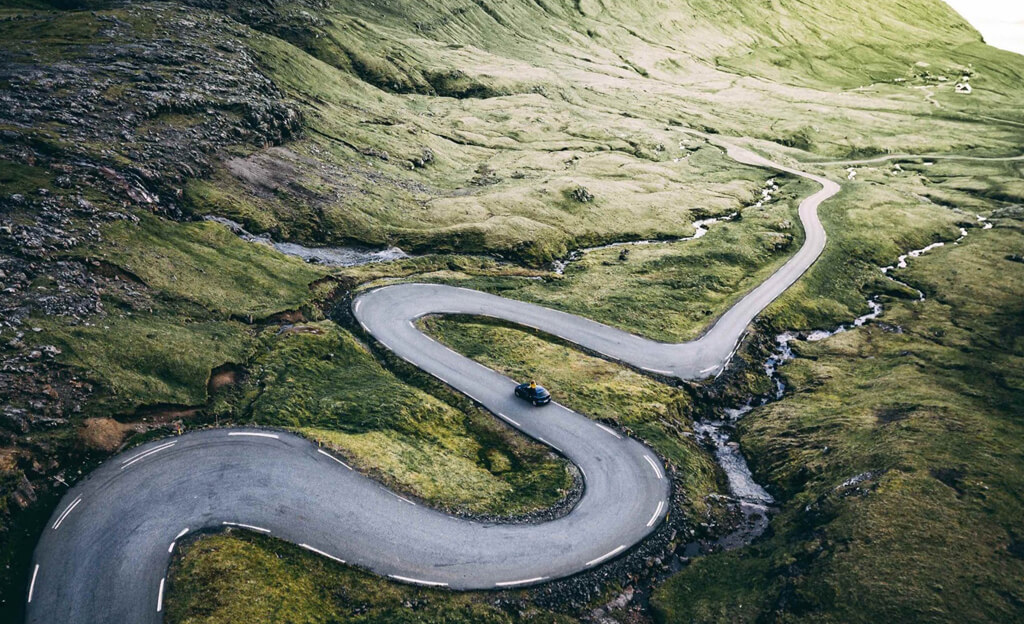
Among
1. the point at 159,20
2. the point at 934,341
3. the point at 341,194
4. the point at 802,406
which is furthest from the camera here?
the point at 159,20

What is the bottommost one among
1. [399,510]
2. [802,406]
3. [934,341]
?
[399,510]

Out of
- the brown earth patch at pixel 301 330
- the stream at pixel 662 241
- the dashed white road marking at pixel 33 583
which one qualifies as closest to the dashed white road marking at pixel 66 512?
the dashed white road marking at pixel 33 583

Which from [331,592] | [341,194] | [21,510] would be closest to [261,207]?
[341,194]

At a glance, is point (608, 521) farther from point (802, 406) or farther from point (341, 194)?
point (341, 194)

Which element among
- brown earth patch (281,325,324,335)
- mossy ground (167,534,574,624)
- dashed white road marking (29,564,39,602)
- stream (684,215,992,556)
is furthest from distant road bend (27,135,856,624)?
brown earth patch (281,325,324,335)

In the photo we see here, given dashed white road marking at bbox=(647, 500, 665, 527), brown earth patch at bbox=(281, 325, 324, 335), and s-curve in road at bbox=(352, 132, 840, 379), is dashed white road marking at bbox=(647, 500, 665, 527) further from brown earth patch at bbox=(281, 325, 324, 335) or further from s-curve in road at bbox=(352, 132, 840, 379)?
brown earth patch at bbox=(281, 325, 324, 335)

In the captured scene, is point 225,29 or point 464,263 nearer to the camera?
point 464,263

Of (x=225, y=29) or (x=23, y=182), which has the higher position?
(x=225, y=29)
